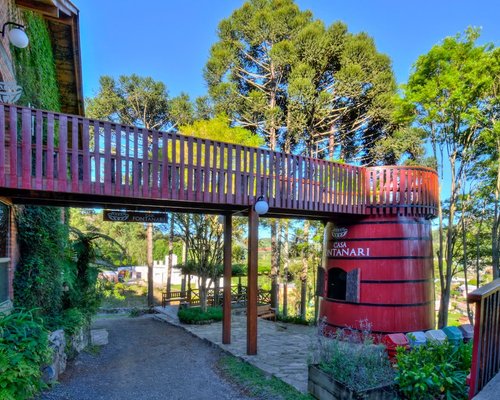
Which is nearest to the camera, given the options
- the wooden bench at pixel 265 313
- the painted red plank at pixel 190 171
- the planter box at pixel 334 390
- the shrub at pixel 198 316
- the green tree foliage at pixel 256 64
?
the planter box at pixel 334 390

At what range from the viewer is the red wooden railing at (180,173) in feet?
14.5

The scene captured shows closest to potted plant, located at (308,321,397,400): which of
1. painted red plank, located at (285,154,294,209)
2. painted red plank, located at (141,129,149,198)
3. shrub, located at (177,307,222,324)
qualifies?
painted red plank, located at (285,154,294,209)

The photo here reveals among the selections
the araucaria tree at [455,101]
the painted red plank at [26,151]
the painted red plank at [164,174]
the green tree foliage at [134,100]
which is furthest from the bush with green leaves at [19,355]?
the green tree foliage at [134,100]

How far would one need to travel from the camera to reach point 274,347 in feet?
22.6

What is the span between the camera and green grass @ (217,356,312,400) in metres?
4.51

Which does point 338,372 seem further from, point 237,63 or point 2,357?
point 237,63

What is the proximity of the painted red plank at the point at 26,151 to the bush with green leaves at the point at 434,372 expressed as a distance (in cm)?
506

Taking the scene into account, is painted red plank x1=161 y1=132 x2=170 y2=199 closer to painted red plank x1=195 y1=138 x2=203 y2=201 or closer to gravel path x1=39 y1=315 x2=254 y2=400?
painted red plank x1=195 y1=138 x2=203 y2=201

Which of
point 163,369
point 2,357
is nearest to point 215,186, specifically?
point 163,369

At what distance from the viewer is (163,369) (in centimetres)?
588

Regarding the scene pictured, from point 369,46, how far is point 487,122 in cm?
659

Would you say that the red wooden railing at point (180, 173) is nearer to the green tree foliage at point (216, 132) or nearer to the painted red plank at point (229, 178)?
the painted red plank at point (229, 178)

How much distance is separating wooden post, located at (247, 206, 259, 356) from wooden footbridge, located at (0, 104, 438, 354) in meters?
0.02

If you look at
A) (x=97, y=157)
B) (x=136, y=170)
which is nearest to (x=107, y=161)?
(x=97, y=157)
